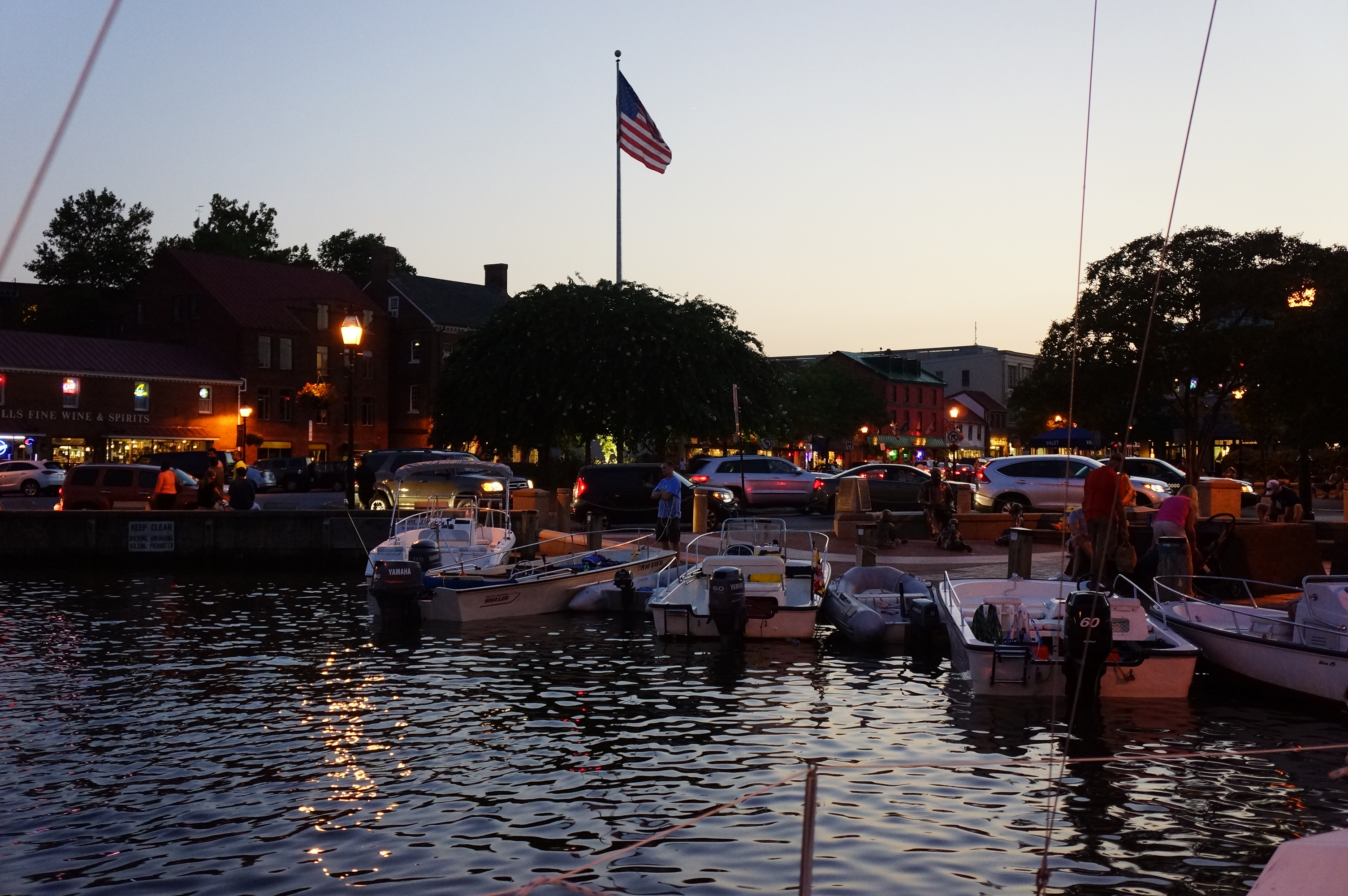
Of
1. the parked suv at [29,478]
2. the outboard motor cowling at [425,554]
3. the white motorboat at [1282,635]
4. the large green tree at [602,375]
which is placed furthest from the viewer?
the parked suv at [29,478]

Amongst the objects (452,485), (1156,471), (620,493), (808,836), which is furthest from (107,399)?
(808,836)

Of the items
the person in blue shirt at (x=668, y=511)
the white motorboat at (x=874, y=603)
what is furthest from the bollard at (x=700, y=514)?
the white motorboat at (x=874, y=603)

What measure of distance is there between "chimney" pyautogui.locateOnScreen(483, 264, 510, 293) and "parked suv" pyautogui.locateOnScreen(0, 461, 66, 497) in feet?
134

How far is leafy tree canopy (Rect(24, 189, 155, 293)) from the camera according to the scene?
86438 millimetres

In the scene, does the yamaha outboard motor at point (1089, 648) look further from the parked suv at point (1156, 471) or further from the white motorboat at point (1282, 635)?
the parked suv at point (1156, 471)

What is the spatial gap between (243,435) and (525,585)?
171 ft

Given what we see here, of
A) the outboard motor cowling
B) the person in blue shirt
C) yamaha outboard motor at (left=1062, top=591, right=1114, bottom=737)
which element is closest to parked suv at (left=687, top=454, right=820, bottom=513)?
the person in blue shirt

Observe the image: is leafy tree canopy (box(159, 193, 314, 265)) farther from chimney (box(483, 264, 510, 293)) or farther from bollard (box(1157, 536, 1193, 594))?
bollard (box(1157, 536, 1193, 594))

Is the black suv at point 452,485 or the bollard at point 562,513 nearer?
the black suv at point 452,485

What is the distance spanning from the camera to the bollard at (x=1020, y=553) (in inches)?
882

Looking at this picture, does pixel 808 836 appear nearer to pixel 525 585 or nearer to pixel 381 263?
pixel 525 585

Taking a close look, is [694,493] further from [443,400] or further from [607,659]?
[443,400]

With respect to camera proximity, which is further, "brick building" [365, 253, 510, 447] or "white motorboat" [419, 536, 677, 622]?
"brick building" [365, 253, 510, 447]

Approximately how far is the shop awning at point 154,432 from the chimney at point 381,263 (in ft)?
61.2
